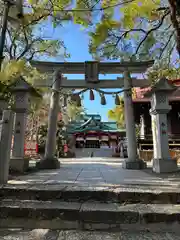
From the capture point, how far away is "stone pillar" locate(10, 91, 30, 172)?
6.39 metres

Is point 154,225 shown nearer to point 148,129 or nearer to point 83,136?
point 148,129

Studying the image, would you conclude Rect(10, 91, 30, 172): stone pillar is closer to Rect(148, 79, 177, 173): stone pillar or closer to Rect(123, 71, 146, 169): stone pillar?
Rect(123, 71, 146, 169): stone pillar

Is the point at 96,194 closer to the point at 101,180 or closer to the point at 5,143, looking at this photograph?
the point at 101,180

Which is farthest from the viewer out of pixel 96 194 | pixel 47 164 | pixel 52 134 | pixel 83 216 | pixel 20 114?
pixel 52 134

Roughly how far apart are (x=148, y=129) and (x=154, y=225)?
1361 centimetres

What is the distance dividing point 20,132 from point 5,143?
7.26 ft

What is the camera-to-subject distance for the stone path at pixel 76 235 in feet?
8.55

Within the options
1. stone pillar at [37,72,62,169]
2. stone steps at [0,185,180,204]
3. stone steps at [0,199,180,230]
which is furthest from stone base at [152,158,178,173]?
stone pillar at [37,72,62,169]

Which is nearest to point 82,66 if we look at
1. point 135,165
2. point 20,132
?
point 20,132

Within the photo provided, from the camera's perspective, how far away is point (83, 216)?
301cm

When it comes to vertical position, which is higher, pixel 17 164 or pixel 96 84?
pixel 96 84

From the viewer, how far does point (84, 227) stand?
9.63 ft

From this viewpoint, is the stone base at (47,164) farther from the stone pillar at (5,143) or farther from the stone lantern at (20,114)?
the stone pillar at (5,143)

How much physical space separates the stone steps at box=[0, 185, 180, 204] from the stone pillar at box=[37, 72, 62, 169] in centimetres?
406
